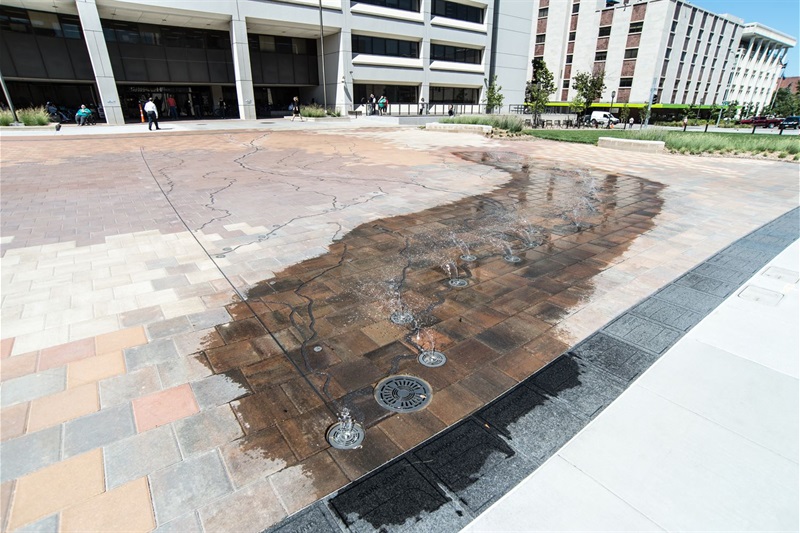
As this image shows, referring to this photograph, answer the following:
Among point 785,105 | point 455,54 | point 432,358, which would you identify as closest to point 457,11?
point 455,54

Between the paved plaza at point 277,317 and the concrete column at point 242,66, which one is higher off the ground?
the concrete column at point 242,66

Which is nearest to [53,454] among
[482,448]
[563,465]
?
[482,448]

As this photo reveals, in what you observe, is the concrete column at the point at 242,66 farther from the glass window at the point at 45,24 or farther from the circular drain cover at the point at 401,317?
the circular drain cover at the point at 401,317

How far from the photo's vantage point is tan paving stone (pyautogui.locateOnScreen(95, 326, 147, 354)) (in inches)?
150

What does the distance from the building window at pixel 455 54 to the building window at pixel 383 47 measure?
2.80 metres

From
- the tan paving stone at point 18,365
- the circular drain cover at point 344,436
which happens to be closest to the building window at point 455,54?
the tan paving stone at point 18,365

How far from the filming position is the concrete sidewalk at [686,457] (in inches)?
86.8

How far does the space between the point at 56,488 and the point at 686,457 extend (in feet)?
12.8

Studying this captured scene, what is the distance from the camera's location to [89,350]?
3762 millimetres

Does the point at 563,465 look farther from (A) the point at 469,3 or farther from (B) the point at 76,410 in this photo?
(A) the point at 469,3

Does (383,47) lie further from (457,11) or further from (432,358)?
(432,358)

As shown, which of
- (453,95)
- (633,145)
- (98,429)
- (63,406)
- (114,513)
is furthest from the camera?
(453,95)

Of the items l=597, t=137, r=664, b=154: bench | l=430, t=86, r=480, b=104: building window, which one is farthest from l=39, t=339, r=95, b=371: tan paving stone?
l=430, t=86, r=480, b=104: building window

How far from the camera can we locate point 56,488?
2.42 meters
